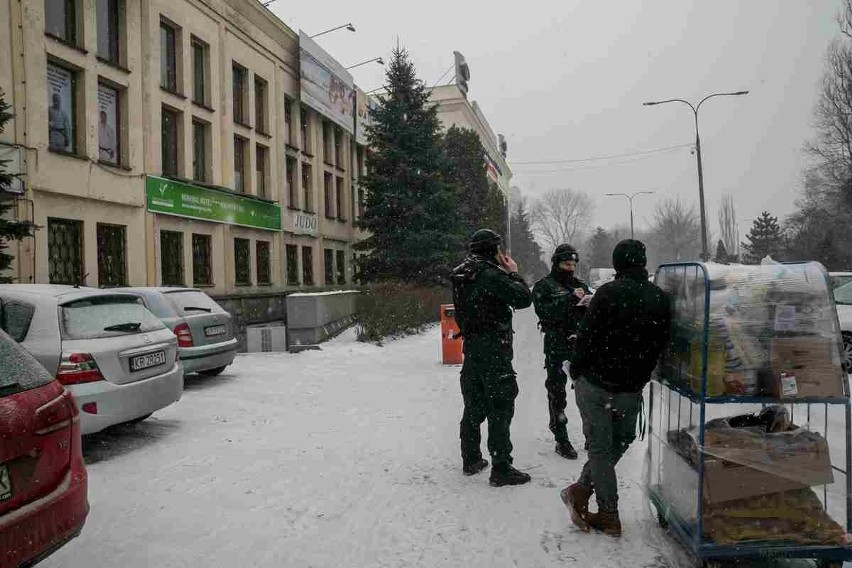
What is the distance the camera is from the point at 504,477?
192 inches

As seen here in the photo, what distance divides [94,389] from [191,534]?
7.43 ft

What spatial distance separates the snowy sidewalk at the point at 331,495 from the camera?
3.73 meters

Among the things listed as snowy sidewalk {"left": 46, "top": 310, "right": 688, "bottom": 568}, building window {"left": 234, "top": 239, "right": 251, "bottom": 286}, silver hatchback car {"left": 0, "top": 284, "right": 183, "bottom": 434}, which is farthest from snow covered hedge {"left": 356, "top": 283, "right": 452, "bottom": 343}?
silver hatchback car {"left": 0, "top": 284, "right": 183, "bottom": 434}

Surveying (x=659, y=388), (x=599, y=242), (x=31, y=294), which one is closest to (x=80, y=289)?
(x=31, y=294)

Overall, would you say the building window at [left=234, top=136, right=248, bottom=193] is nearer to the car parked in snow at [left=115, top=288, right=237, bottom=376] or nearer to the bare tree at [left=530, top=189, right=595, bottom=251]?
the car parked in snow at [left=115, top=288, right=237, bottom=376]

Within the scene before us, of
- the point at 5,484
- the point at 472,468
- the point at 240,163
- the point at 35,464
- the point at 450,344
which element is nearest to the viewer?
the point at 5,484

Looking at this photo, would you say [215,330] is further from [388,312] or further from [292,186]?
[292,186]

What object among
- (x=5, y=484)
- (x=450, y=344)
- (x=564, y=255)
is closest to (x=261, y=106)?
(x=450, y=344)

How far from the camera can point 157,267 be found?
17703 mm

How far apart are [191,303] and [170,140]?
1097 centimetres

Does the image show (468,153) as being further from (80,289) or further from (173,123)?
(80,289)

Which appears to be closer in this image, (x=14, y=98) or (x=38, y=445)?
(x=38, y=445)

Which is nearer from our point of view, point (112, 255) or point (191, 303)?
point (191, 303)

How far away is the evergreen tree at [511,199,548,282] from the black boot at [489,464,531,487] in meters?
72.3
